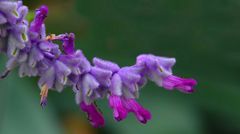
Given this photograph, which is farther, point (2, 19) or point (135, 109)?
point (135, 109)

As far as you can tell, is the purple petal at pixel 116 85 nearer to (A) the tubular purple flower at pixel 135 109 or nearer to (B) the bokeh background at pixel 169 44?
(A) the tubular purple flower at pixel 135 109

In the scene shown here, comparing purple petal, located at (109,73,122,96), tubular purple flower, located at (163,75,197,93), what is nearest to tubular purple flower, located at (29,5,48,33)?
purple petal, located at (109,73,122,96)

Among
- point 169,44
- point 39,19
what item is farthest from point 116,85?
point 169,44

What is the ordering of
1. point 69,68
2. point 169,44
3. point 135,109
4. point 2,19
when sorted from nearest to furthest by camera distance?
point 2,19 → point 69,68 → point 135,109 → point 169,44

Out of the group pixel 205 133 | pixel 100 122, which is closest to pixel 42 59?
pixel 100 122

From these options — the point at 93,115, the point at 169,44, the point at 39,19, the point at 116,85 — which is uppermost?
the point at 39,19

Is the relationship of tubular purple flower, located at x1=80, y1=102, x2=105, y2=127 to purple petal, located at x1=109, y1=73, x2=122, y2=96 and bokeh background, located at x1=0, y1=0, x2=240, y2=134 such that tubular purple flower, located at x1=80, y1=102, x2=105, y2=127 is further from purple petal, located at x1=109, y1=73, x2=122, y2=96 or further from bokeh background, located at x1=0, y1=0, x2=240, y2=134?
bokeh background, located at x1=0, y1=0, x2=240, y2=134

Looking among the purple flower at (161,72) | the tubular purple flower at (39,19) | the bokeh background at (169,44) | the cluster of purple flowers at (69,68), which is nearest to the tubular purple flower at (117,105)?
the cluster of purple flowers at (69,68)

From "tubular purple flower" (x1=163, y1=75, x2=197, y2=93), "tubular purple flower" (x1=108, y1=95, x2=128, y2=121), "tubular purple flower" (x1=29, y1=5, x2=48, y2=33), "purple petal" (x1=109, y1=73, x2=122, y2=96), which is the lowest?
"tubular purple flower" (x1=108, y1=95, x2=128, y2=121)

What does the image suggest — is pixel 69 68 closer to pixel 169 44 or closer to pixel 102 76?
pixel 102 76
